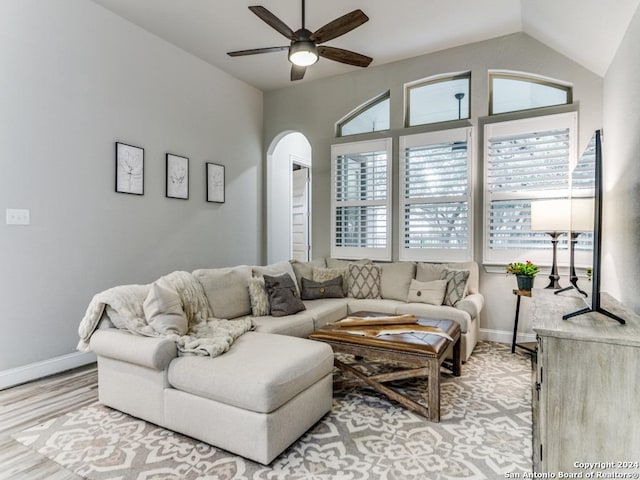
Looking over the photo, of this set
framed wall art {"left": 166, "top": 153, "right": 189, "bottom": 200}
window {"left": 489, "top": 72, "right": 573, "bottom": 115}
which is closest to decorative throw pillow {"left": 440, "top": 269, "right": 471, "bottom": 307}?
window {"left": 489, "top": 72, "right": 573, "bottom": 115}

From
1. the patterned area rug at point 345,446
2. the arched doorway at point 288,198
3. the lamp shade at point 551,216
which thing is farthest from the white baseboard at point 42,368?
the lamp shade at point 551,216

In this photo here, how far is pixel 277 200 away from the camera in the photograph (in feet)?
19.9

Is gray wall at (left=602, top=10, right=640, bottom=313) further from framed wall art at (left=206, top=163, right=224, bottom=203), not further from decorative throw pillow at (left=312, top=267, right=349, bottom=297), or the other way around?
framed wall art at (left=206, top=163, right=224, bottom=203)

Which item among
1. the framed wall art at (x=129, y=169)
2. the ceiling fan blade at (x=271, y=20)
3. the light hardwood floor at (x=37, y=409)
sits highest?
the ceiling fan blade at (x=271, y=20)

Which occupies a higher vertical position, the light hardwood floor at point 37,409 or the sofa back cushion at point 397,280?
the sofa back cushion at point 397,280

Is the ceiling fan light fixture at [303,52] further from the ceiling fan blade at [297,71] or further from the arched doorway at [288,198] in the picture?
the arched doorway at [288,198]

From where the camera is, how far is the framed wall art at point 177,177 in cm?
421

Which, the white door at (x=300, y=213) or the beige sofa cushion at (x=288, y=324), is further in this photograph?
the white door at (x=300, y=213)

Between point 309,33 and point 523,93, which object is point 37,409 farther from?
point 523,93

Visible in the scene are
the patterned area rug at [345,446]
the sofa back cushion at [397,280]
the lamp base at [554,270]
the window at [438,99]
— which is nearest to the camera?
the patterned area rug at [345,446]

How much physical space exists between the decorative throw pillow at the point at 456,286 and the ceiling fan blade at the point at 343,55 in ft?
7.29

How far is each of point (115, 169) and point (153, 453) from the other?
268 cm

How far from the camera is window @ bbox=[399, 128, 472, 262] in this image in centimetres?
432

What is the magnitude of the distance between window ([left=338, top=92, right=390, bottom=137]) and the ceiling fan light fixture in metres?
2.11
